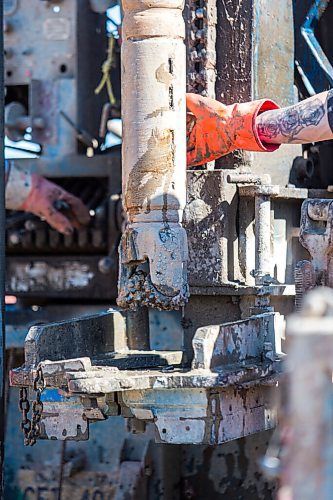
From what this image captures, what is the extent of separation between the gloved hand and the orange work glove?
10.4 ft

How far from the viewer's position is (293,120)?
23.7ft

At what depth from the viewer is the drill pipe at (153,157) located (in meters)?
7.07

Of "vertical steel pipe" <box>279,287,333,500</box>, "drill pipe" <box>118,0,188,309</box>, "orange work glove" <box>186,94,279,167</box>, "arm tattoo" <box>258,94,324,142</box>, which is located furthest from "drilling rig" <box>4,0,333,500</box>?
"vertical steel pipe" <box>279,287,333,500</box>

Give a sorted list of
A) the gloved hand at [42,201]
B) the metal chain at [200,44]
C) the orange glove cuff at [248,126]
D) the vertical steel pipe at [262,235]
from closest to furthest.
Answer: the orange glove cuff at [248,126], the vertical steel pipe at [262,235], the metal chain at [200,44], the gloved hand at [42,201]

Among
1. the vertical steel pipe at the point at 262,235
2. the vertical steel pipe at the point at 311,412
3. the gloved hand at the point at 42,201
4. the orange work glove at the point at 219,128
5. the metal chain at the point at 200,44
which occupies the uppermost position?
the metal chain at the point at 200,44

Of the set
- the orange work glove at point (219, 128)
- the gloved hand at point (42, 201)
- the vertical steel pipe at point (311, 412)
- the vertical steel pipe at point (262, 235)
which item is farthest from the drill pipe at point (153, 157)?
the vertical steel pipe at point (311, 412)

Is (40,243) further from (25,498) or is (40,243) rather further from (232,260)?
(232,260)

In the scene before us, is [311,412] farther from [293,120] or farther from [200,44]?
[200,44]

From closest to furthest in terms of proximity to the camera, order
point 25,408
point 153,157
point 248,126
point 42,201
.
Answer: point 25,408
point 153,157
point 248,126
point 42,201

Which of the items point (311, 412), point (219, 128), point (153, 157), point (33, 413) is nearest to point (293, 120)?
point (219, 128)

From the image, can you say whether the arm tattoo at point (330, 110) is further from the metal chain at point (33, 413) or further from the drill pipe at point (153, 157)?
the metal chain at point (33, 413)

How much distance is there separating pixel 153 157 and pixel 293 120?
2.69 ft

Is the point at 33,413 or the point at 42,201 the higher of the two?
the point at 42,201

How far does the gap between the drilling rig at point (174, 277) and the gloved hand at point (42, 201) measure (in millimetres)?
158
